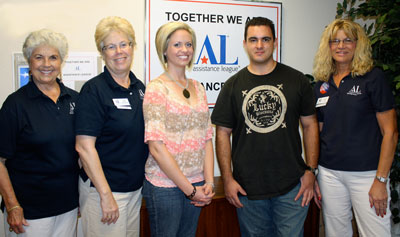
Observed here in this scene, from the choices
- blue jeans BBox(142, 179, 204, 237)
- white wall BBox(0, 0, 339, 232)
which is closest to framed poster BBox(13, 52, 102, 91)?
white wall BBox(0, 0, 339, 232)

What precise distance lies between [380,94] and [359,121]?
0.64ft

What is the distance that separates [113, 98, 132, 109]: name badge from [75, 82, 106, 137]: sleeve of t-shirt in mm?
72

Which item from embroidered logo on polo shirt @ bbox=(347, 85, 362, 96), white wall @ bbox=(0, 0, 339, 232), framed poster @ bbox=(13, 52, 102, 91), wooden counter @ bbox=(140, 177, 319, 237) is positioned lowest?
wooden counter @ bbox=(140, 177, 319, 237)

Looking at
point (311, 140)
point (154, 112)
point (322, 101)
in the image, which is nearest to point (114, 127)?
point (154, 112)

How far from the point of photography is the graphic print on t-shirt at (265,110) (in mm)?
1828

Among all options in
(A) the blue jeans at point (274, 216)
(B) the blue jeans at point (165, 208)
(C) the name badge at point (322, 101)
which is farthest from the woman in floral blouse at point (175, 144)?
(C) the name badge at point (322, 101)

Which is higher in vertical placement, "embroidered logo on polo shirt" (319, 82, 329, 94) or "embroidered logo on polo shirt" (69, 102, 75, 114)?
"embroidered logo on polo shirt" (319, 82, 329, 94)

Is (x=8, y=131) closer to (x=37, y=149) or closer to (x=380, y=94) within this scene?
(x=37, y=149)

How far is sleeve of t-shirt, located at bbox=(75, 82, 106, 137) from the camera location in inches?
57.1

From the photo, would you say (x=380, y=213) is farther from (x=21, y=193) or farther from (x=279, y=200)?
(x=21, y=193)

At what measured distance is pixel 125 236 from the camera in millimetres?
1571

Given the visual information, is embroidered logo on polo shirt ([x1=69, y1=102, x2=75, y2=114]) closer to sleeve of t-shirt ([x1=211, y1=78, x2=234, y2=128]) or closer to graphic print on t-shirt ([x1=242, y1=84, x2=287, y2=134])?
sleeve of t-shirt ([x1=211, y1=78, x2=234, y2=128])

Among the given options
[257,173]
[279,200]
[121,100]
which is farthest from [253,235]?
[121,100]

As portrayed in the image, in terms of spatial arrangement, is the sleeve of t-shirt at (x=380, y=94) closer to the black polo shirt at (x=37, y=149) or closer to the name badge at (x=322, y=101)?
the name badge at (x=322, y=101)
